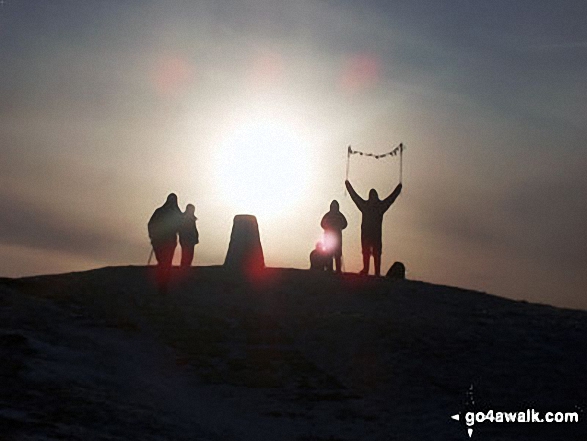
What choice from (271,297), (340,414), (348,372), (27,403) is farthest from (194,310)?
(27,403)

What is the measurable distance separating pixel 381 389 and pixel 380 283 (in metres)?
9.47

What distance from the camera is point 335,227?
3200 cm

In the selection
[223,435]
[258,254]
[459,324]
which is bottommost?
[223,435]

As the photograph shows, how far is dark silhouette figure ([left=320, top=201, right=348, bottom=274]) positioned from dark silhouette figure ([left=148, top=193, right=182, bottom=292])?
575 cm

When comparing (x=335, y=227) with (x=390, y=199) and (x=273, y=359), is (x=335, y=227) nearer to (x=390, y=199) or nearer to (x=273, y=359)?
(x=390, y=199)

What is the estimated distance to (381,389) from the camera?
Result: 69.5 ft

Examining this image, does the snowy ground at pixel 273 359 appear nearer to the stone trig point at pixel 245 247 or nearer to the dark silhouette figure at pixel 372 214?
the dark silhouette figure at pixel 372 214

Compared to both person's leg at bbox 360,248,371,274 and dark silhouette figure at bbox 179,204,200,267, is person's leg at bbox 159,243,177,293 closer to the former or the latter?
dark silhouette figure at bbox 179,204,200,267

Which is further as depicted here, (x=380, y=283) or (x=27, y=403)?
(x=380, y=283)

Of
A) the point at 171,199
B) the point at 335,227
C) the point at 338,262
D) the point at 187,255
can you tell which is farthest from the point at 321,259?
the point at 171,199

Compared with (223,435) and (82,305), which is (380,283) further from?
(223,435)

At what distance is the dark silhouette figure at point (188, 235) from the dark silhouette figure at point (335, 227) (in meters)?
4.06

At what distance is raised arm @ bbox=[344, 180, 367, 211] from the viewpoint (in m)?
30.4

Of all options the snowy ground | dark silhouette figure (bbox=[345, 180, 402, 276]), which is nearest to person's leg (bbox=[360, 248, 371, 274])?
dark silhouette figure (bbox=[345, 180, 402, 276])
